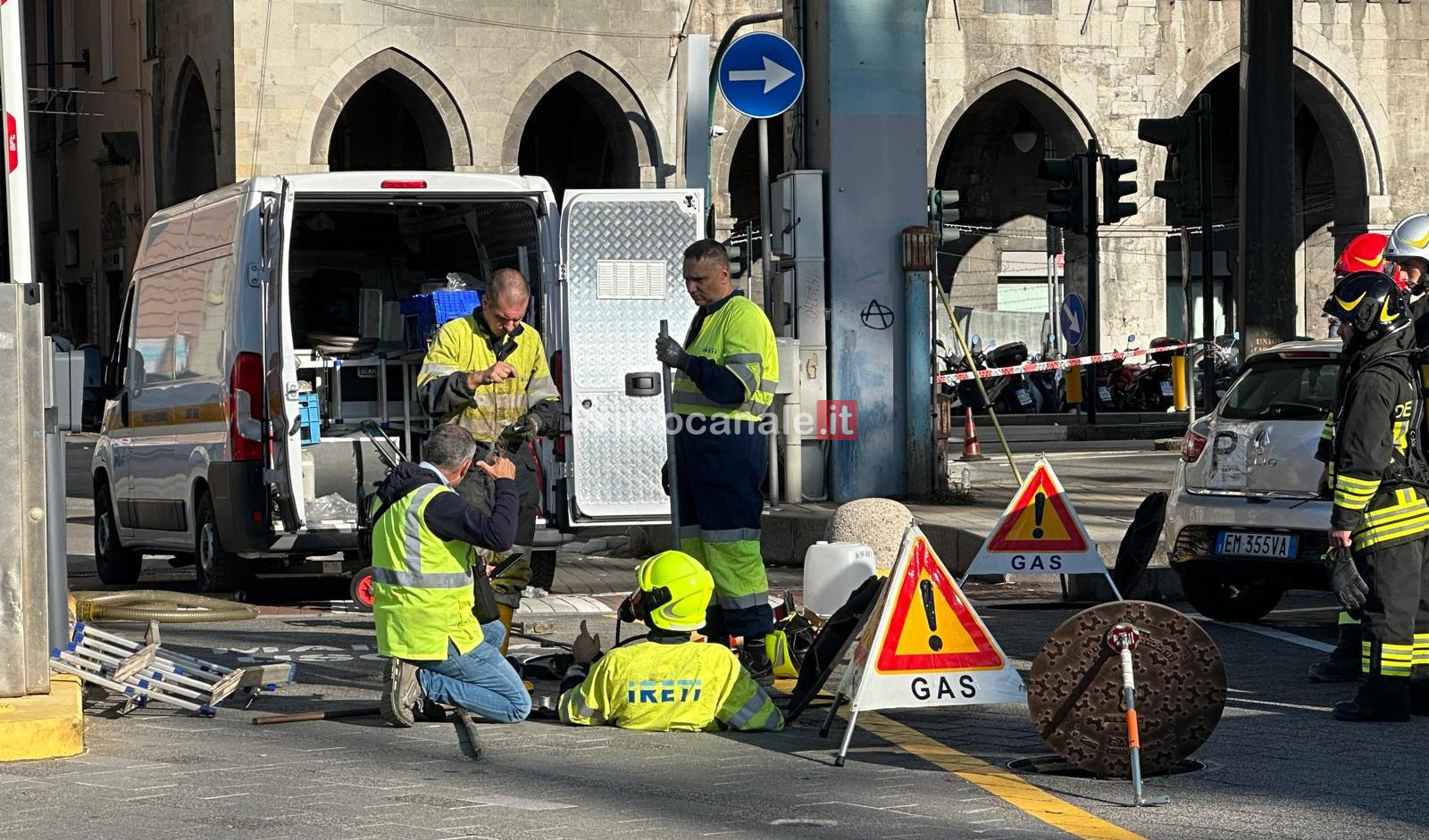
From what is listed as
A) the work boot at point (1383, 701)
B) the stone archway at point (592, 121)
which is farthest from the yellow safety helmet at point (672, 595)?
the stone archway at point (592, 121)

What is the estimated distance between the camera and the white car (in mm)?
10375

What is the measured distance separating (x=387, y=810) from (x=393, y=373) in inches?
304

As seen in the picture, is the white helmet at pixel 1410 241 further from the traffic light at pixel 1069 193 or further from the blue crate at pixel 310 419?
the traffic light at pixel 1069 193

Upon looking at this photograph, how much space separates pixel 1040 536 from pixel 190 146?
30524 mm

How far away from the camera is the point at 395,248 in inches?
579

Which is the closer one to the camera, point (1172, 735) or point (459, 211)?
point (1172, 735)

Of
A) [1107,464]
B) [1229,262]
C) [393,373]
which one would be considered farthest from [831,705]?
[1229,262]

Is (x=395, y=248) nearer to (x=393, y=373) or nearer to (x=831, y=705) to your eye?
(x=393, y=373)

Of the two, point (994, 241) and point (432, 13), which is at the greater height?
point (432, 13)

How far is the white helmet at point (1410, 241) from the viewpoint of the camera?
8.89 m

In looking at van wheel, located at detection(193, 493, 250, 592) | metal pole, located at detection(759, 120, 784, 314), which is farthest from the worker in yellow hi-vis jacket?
metal pole, located at detection(759, 120, 784, 314)

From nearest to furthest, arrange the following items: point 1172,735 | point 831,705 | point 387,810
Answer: point 387,810, point 1172,735, point 831,705

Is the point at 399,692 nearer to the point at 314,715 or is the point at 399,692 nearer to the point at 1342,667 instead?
the point at 314,715

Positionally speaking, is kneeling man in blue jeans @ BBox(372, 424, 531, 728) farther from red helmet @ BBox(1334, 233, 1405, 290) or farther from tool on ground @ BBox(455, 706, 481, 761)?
red helmet @ BBox(1334, 233, 1405, 290)
